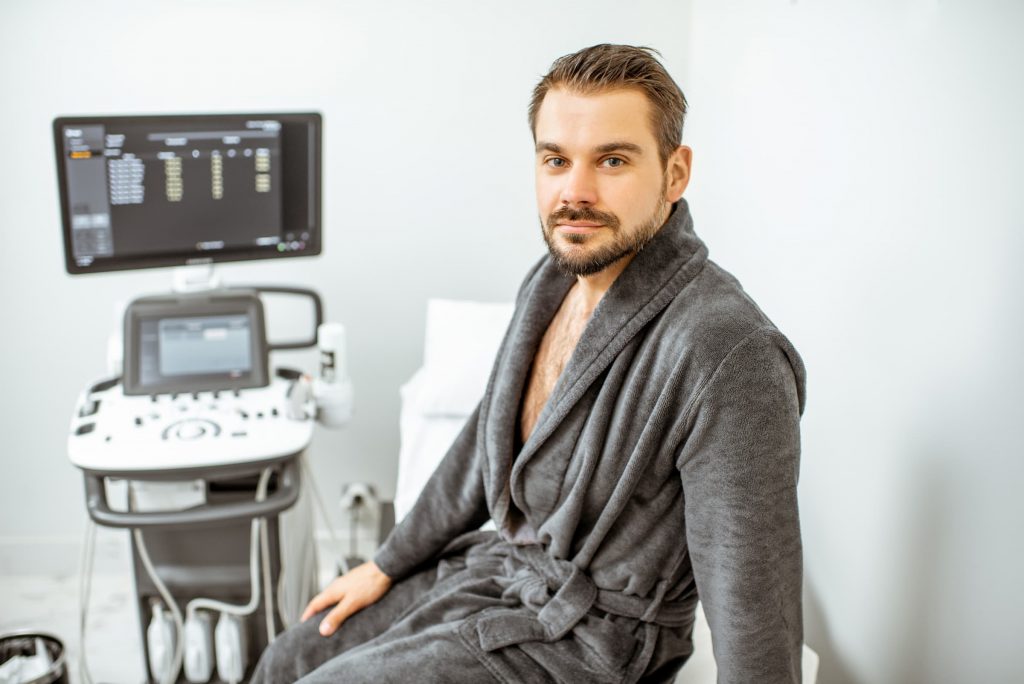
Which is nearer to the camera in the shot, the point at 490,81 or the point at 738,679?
the point at 738,679

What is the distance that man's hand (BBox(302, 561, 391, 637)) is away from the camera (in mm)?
1425

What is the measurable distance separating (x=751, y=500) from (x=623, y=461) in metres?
0.20

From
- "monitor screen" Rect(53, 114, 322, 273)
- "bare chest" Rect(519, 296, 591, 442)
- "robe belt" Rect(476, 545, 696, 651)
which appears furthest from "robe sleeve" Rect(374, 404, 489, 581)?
"monitor screen" Rect(53, 114, 322, 273)

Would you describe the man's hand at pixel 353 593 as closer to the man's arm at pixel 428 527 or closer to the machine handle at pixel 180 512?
the man's arm at pixel 428 527

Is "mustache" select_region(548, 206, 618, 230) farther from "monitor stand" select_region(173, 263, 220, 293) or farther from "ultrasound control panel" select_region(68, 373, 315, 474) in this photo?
"monitor stand" select_region(173, 263, 220, 293)

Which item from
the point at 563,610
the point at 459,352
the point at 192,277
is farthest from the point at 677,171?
the point at 192,277

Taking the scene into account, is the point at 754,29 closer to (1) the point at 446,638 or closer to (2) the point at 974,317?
(2) the point at 974,317

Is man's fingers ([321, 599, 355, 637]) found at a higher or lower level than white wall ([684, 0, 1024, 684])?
lower

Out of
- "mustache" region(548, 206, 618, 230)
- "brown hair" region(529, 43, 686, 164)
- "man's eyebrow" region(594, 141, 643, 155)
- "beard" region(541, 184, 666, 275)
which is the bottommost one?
"beard" region(541, 184, 666, 275)

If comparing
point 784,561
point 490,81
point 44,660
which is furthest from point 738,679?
point 490,81

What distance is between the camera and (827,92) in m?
1.49

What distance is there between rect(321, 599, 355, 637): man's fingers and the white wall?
81 cm

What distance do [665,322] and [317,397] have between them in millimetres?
949

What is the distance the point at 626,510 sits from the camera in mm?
1226
